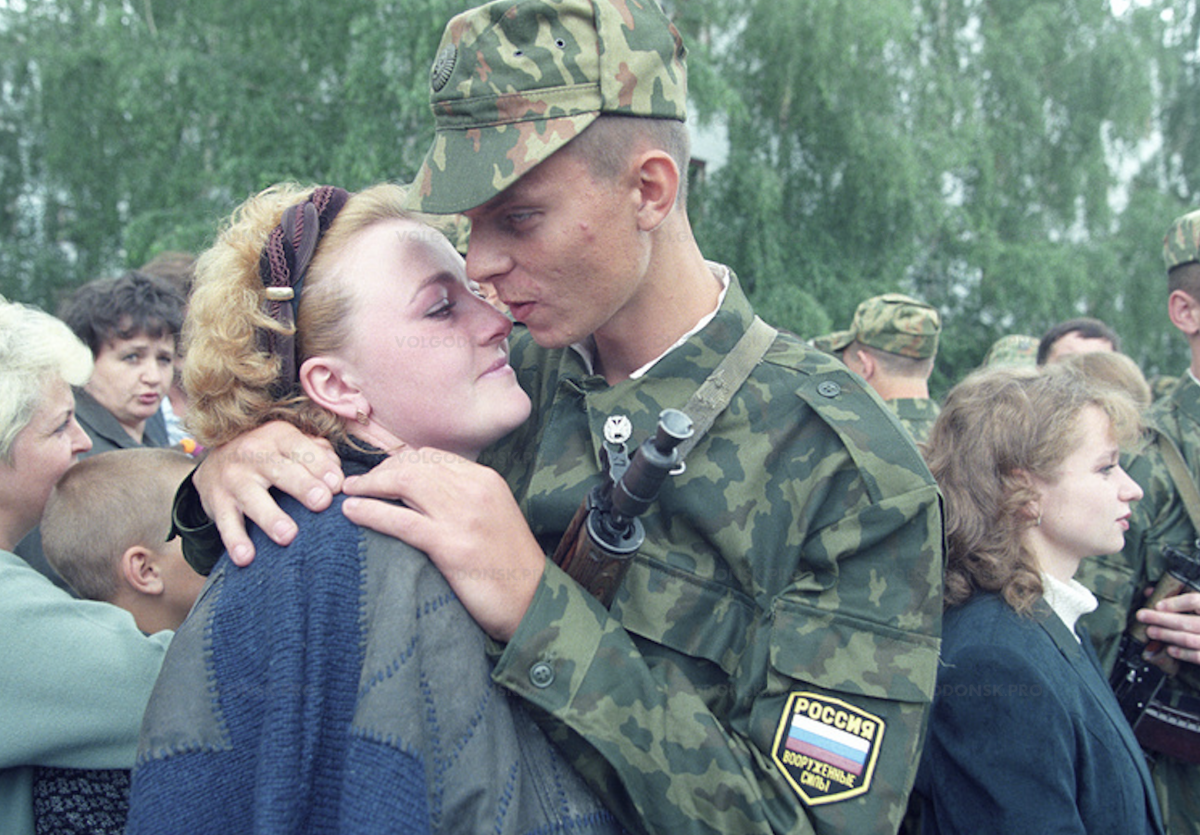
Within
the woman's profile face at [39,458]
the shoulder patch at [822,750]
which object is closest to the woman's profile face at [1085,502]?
the shoulder patch at [822,750]

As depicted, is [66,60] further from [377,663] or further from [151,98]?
[377,663]

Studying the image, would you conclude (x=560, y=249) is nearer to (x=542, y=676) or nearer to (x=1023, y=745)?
(x=542, y=676)

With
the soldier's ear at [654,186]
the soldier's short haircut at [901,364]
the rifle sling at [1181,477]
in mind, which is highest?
the soldier's ear at [654,186]

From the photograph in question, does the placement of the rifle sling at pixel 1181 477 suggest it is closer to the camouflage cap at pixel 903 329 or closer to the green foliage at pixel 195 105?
the camouflage cap at pixel 903 329

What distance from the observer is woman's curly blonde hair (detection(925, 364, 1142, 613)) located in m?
2.64

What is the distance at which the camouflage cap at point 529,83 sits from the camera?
5.63 feet

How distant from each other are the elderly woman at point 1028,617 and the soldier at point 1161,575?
539mm

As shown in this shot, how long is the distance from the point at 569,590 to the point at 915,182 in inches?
517

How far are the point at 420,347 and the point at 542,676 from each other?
2.35 ft

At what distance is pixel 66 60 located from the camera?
43.3ft

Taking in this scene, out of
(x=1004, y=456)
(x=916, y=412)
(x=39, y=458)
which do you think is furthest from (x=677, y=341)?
(x=916, y=412)

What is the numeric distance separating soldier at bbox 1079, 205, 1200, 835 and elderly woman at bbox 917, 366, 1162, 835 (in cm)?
54

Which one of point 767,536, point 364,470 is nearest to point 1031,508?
point 767,536

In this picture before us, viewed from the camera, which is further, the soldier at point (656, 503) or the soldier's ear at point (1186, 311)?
the soldier's ear at point (1186, 311)
